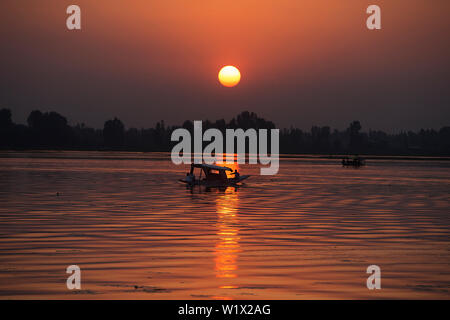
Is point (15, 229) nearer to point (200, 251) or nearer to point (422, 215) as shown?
point (200, 251)

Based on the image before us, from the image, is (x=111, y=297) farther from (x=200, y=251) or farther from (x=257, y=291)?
(x=200, y=251)

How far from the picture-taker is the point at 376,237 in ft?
110

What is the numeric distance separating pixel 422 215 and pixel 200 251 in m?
24.8

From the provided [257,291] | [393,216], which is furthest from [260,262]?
[393,216]

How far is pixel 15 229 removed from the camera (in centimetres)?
3428

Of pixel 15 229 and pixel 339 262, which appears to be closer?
pixel 339 262

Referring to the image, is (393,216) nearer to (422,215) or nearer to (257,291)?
(422,215)

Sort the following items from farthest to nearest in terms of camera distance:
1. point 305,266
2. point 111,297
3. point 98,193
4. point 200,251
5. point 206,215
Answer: point 98,193 → point 206,215 → point 200,251 → point 305,266 → point 111,297

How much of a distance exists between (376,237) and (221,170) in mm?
48567
